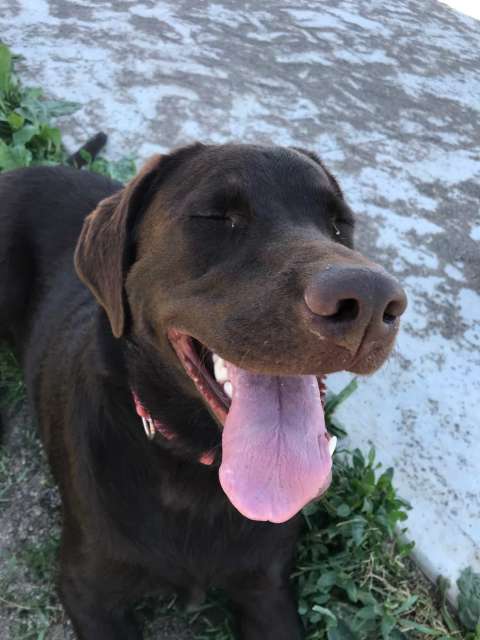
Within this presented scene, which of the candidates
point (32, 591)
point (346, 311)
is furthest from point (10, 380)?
point (346, 311)

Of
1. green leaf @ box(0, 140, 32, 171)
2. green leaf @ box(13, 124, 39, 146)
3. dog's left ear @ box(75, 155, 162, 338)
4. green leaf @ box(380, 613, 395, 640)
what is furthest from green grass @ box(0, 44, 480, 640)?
green leaf @ box(13, 124, 39, 146)

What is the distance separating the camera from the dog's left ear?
1996 mm

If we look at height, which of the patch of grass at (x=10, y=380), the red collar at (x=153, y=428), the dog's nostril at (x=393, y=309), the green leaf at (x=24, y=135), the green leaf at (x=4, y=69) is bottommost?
the patch of grass at (x=10, y=380)

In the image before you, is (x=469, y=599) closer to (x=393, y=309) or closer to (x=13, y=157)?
(x=393, y=309)

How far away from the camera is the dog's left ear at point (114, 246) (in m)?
2.00

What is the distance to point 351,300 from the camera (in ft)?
4.50

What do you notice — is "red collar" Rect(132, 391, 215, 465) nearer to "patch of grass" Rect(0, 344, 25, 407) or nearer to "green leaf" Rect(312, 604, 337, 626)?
"green leaf" Rect(312, 604, 337, 626)

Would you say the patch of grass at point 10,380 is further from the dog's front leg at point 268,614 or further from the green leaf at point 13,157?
the dog's front leg at point 268,614

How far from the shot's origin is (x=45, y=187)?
10.5 feet

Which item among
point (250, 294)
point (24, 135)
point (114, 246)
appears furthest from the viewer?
point (24, 135)

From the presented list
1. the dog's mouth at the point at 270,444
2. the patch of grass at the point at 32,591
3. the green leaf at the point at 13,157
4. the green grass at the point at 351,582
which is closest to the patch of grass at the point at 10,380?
the green grass at the point at 351,582

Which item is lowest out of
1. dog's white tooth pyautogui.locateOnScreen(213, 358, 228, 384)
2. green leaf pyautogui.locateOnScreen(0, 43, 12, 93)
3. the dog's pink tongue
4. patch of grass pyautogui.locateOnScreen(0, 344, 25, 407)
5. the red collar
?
patch of grass pyautogui.locateOnScreen(0, 344, 25, 407)

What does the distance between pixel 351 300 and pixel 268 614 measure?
52.0 inches

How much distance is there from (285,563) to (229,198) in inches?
47.3
